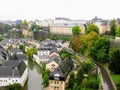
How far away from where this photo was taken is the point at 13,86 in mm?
22125

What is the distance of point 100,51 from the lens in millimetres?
32531

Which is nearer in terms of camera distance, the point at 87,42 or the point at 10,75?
the point at 10,75

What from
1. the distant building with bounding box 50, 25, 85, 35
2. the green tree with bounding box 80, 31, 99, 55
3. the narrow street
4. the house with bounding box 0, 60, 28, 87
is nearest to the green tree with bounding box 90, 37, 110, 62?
the narrow street

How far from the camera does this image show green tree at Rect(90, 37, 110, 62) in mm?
32000

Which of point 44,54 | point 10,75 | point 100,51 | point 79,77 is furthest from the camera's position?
point 44,54

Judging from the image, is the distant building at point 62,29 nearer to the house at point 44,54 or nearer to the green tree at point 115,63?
the house at point 44,54

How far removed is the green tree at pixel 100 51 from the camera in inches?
Answer: 1260

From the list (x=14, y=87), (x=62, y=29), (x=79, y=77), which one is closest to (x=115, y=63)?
(x=79, y=77)

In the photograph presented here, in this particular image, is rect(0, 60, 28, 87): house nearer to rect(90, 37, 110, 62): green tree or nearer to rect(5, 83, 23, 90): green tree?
rect(5, 83, 23, 90): green tree

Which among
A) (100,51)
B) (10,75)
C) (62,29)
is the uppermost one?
(100,51)

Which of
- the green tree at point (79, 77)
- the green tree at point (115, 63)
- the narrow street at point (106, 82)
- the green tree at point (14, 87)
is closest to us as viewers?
the narrow street at point (106, 82)

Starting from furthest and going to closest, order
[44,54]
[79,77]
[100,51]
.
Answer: [44,54]
[100,51]
[79,77]

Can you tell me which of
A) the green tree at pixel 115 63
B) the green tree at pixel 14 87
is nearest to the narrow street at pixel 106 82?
the green tree at pixel 115 63

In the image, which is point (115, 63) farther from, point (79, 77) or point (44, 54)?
point (44, 54)
